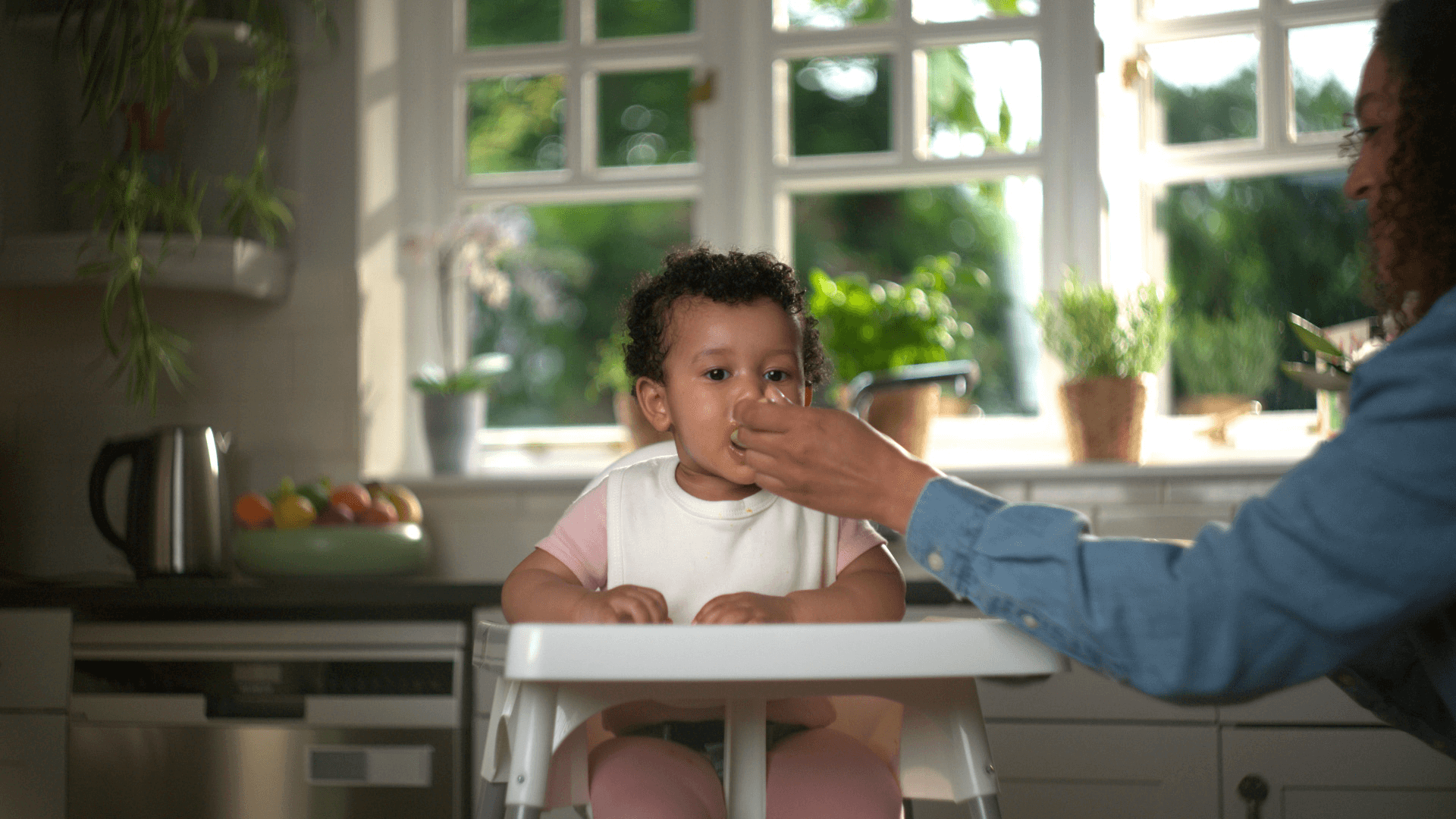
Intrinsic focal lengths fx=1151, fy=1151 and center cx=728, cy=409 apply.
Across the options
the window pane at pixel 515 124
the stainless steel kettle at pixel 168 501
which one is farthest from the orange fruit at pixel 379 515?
the window pane at pixel 515 124

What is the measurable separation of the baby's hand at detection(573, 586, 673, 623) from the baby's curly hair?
0.95 ft

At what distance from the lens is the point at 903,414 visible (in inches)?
92.4

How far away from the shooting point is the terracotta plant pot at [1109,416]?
231 cm

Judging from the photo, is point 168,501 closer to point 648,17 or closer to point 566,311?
point 566,311

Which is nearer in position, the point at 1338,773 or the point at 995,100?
the point at 1338,773

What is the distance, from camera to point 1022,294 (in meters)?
2.61

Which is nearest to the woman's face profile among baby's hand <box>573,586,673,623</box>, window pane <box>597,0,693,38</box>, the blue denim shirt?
the blue denim shirt

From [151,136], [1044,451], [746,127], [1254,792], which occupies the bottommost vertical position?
[1254,792]

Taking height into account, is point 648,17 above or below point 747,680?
above

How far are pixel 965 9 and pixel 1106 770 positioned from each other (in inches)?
66.6

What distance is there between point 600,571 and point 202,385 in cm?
175

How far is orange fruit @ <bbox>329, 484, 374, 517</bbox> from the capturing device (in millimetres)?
2297

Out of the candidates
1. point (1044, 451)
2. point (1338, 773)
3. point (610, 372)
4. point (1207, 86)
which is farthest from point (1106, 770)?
point (1207, 86)

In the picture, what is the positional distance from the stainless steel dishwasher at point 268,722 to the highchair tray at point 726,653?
120 centimetres
